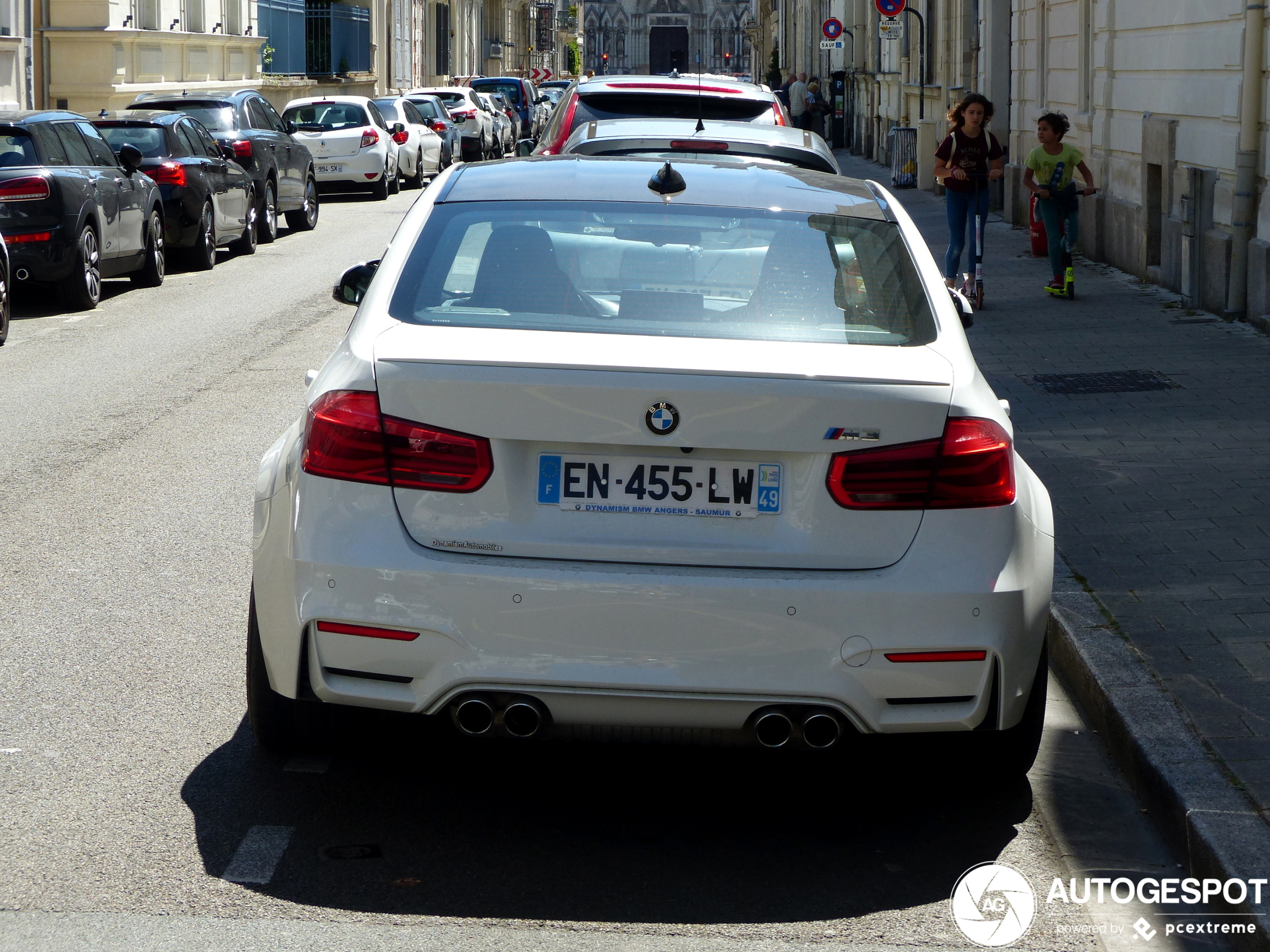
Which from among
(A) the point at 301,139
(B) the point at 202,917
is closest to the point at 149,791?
(B) the point at 202,917

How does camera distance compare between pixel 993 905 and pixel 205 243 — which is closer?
pixel 993 905

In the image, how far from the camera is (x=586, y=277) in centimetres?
443

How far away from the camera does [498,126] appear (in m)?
47.3

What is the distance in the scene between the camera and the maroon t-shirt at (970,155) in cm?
1415

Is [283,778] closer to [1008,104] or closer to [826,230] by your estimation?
[826,230]

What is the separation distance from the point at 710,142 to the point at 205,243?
10.7 m

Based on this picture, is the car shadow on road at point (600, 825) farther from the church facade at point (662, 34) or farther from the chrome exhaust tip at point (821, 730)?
the church facade at point (662, 34)

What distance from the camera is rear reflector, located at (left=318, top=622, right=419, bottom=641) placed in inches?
152

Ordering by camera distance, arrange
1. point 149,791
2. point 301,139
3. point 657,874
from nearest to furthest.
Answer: point 657,874 < point 149,791 < point 301,139

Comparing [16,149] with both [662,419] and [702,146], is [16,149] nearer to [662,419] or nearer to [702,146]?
[702,146]

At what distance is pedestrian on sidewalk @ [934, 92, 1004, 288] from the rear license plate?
10569 millimetres

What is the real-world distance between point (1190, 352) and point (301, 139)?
61.3 ft

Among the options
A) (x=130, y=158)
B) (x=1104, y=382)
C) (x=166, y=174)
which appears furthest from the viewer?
(x=166, y=174)

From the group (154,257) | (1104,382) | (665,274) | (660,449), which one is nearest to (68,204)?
(154,257)
